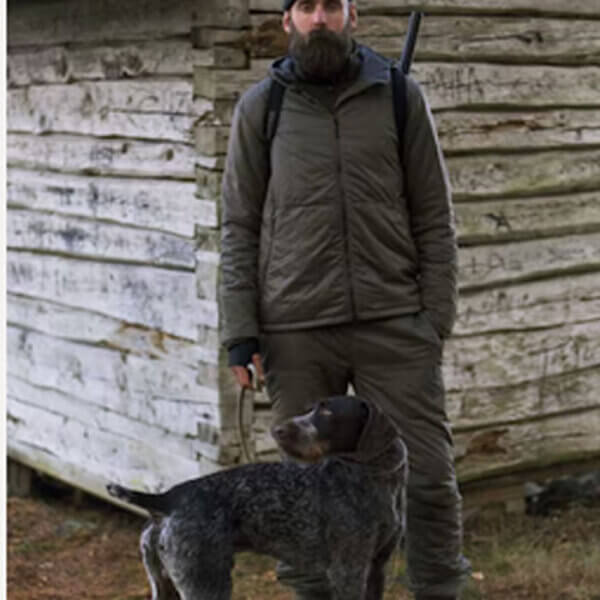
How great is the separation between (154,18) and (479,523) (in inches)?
129

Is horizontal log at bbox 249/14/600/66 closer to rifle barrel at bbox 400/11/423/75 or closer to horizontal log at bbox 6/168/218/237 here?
horizontal log at bbox 6/168/218/237

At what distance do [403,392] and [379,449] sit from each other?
0.50 meters

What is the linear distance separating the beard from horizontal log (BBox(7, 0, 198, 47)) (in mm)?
2046

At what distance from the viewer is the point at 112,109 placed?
727 centimetres

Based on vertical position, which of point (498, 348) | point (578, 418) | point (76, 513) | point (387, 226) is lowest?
point (76, 513)

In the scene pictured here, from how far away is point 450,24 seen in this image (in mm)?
7008

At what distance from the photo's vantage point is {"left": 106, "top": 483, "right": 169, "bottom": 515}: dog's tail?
13.3 ft

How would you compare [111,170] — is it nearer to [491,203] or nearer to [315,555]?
[491,203]

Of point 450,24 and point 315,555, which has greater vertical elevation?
point 450,24

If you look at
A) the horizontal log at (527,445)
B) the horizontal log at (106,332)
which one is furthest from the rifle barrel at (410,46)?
the horizontal log at (527,445)

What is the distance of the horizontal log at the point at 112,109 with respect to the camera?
22.0 ft

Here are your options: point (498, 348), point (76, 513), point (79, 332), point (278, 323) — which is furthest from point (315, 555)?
point (76, 513)

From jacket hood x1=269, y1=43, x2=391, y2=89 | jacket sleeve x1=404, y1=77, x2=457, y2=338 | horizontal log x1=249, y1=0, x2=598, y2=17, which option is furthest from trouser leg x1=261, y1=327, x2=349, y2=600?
horizontal log x1=249, y1=0, x2=598, y2=17

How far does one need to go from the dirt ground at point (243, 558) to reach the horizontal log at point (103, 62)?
2511 millimetres
